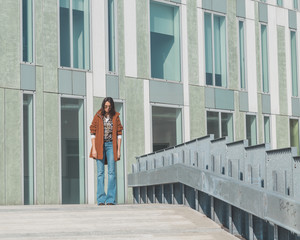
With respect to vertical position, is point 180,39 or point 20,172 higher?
point 180,39

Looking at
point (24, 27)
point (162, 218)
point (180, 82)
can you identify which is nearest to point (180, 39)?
point (180, 82)

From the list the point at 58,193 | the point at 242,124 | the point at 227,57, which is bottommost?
the point at 58,193

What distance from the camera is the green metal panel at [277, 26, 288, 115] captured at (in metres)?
24.2

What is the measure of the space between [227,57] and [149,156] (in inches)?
293

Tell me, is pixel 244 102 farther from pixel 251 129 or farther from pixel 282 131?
pixel 282 131

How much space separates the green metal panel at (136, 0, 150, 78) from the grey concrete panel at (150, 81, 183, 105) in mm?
499

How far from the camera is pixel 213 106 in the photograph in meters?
21.5

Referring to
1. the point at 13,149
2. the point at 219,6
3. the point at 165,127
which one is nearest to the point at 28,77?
the point at 13,149

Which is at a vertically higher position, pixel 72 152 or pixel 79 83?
pixel 79 83

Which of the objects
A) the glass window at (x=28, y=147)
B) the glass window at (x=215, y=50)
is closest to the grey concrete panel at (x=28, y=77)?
the glass window at (x=28, y=147)

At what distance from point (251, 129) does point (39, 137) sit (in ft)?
30.0

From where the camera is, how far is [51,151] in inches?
672

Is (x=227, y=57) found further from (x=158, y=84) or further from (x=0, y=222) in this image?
(x=0, y=222)

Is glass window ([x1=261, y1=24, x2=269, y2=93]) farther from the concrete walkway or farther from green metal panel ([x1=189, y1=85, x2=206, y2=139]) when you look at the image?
the concrete walkway
